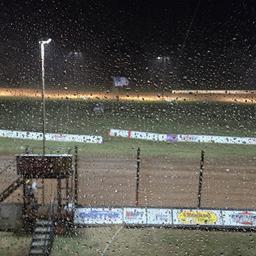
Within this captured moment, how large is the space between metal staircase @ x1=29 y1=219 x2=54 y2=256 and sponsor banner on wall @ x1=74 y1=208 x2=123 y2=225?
1.64 meters

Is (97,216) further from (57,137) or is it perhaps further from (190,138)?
(190,138)

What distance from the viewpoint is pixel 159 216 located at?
67.7 ft

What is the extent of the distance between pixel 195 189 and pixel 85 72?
137 feet

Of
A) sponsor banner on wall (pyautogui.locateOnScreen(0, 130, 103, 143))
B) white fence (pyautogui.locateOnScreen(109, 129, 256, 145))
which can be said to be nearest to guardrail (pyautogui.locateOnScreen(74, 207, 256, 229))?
sponsor banner on wall (pyautogui.locateOnScreen(0, 130, 103, 143))

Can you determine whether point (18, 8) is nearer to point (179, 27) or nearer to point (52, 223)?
point (179, 27)

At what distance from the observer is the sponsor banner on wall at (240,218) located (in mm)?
20609

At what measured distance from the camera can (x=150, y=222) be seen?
67.3ft

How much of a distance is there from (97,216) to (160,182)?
5894mm

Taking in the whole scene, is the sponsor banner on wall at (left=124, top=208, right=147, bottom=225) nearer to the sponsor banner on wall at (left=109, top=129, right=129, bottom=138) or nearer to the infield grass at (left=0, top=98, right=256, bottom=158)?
the infield grass at (left=0, top=98, right=256, bottom=158)

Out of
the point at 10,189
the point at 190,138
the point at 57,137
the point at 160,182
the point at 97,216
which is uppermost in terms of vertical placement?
the point at 190,138

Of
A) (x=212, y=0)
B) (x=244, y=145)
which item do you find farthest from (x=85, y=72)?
(x=244, y=145)

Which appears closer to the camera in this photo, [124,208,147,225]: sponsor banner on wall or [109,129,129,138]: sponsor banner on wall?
[124,208,147,225]: sponsor banner on wall

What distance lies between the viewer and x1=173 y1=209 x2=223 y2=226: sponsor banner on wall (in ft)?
67.8

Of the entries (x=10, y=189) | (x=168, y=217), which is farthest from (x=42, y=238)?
(x=168, y=217)
